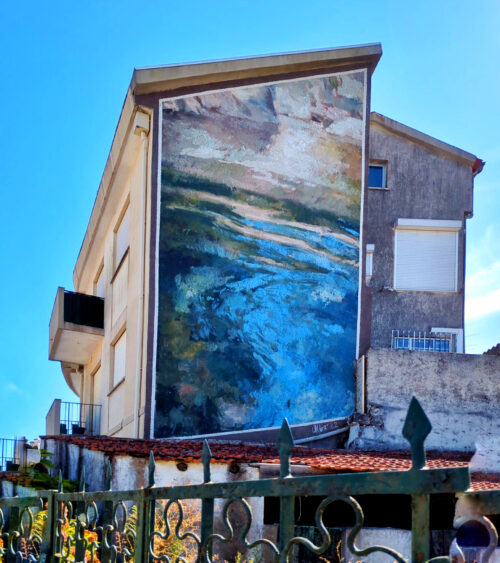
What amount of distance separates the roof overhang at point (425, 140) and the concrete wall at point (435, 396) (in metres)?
8.32

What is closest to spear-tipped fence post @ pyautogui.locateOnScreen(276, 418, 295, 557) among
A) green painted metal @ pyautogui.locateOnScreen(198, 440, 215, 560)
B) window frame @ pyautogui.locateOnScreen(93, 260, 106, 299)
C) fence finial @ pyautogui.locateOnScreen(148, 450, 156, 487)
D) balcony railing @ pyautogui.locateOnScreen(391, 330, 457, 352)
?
green painted metal @ pyautogui.locateOnScreen(198, 440, 215, 560)

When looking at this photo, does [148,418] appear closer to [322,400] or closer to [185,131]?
[322,400]

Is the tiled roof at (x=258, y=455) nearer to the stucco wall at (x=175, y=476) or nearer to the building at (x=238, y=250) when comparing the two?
the stucco wall at (x=175, y=476)

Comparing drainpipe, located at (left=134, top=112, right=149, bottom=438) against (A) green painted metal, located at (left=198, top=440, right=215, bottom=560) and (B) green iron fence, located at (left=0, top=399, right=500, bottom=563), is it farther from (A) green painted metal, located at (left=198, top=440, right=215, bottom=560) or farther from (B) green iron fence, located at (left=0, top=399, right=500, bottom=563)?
(A) green painted metal, located at (left=198, top=440, right=215, bottom=560)

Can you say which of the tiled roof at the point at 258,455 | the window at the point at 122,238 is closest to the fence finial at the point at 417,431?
the tiled roof at the point at 258,455

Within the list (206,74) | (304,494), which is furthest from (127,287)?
(304,494)

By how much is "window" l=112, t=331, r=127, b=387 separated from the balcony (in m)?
1.48

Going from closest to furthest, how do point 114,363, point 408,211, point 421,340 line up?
point 114,363 → point 421,340 → point 408,211

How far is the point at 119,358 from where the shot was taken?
60.1 ft

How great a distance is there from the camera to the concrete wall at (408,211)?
22.0 meters

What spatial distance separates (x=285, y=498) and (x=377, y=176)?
20.4m

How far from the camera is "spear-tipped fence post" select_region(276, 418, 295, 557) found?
3199 mm

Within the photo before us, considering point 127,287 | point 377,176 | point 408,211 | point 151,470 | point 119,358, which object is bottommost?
point 151,470

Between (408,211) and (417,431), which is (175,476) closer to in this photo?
(417,431)
